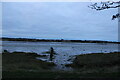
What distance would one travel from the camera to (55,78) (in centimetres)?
1318

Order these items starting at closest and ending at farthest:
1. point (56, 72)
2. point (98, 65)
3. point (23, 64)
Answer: point (56, 72) → point (23, 64) → point (98, 65)

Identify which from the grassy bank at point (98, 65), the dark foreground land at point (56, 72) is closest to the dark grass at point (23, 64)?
the dark foreground land at point (56, 72)

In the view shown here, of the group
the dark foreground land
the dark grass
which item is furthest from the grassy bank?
the dark grass

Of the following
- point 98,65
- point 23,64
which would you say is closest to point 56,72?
point 23,64

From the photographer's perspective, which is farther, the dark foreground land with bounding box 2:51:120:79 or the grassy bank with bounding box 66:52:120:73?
the grassy bank with bounding box 66:52:120:73

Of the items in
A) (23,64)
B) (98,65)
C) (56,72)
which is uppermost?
(56,72)

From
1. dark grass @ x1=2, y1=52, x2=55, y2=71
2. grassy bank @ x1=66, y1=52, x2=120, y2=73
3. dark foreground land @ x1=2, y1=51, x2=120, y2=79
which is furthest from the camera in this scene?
dark grass @ x1=2, y1=52, x2=55, y2=71

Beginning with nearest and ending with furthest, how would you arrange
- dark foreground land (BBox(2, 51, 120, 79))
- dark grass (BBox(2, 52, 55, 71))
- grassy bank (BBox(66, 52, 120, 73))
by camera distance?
1. dark foreground land (BBox(2, 51, 120, 79))
2. grassy bank (BBox(66, 52, 120, 73))
3. dark grass (BBox(2, 52, 55, 71))

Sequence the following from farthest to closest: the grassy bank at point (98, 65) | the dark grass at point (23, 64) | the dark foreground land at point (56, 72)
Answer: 1. the dark grass at point (23, 64)
2. the grassy bank at point (98, 65)
3. the dark foreground land at point (56, 72)

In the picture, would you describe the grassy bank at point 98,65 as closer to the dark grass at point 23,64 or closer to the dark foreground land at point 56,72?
the dark foreground land at point 56,72

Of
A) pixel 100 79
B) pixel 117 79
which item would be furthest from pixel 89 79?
pixel 117 79

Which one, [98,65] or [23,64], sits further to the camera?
[98,65]

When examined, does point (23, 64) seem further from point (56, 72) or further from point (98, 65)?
point (56, 72)

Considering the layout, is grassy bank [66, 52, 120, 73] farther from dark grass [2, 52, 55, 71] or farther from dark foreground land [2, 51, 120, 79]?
dark grass [2, 52, 55, 71]
